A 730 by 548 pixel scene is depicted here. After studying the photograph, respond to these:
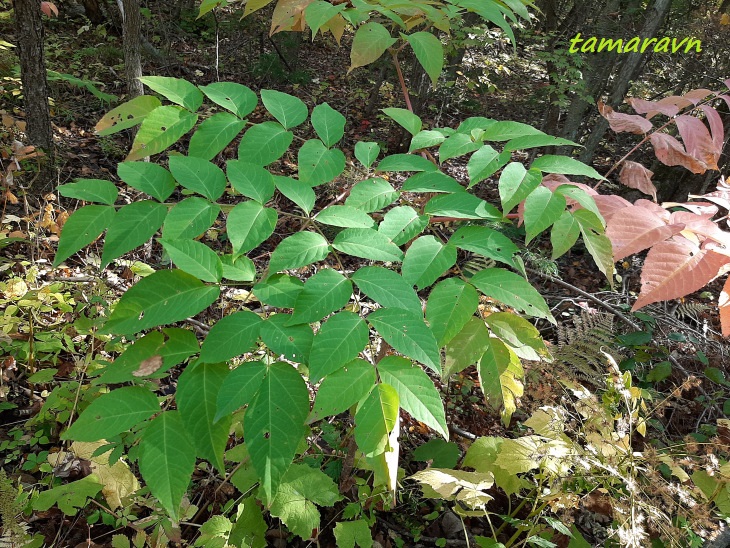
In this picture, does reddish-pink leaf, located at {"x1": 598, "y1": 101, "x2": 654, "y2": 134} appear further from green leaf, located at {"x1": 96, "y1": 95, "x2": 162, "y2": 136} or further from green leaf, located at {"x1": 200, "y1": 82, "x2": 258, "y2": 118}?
green leaf, located at {"x1": 96, "y1": 95, "x2": 162, "y2": 136}

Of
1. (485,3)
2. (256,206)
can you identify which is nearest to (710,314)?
(485,3)

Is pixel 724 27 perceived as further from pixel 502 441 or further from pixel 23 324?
pixel 23 324

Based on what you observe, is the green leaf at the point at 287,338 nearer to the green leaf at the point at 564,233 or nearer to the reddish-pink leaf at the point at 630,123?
the green leaf at the point at 564,233

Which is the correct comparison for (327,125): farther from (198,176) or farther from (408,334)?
(408,334)

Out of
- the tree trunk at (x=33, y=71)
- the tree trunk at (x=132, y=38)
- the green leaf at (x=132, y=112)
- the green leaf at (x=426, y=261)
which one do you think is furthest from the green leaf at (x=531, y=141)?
the tree trunk at (x=33, y=71)

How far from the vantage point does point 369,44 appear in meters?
1.46

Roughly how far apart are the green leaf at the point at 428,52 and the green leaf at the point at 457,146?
22 centimetres

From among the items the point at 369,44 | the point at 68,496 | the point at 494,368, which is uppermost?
the point at 369,44

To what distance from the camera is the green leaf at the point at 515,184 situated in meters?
1.18

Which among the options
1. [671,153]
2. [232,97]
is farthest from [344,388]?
→ [671,153]

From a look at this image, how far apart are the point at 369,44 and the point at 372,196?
52cm

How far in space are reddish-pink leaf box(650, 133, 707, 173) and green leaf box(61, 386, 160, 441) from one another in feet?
5.69

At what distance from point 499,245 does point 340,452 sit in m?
1.38

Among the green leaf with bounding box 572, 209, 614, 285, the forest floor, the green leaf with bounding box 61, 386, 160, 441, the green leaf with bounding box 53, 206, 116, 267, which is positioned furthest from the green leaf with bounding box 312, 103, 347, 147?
the forest floor
